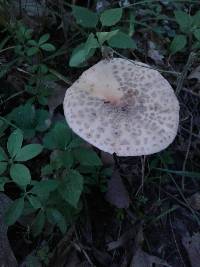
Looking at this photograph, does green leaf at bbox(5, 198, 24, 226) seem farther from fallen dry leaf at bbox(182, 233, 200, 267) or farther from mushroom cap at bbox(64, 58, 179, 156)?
fallen dry leaf at bbox(182, 233, 200, 267)

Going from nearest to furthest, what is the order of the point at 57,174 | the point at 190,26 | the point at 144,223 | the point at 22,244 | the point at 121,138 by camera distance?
1. the point at 121,138
2. the point at 57,174
3. the point at 22,244
4. the point at 144,223
5. the point at 190,26

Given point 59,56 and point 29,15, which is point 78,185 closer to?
point 59,56

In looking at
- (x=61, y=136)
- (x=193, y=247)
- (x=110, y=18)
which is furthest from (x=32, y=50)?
(x=193, y=247)

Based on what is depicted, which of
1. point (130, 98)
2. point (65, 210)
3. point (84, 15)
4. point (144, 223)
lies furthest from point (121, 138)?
point (84, 15)

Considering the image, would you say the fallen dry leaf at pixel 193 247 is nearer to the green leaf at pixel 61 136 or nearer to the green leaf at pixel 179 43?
the green leaf at pixel 61 136

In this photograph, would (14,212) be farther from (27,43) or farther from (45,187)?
(27,43)
